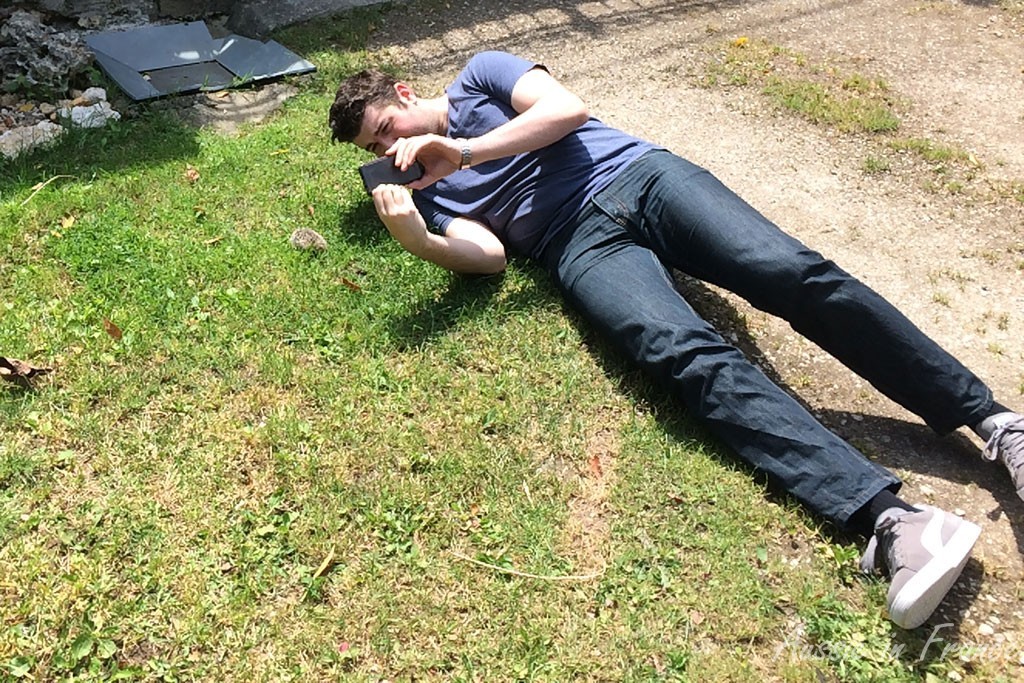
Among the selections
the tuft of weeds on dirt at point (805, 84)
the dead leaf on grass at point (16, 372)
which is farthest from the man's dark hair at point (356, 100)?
the tuft of weeds on dirt at point (805, 84)

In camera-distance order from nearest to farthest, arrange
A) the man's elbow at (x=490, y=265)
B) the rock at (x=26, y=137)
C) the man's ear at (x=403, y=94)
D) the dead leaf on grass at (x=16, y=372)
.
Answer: the dead leaf on grass at (x=16, y=372) → the man's elbow at (x=490, y=265) → the man's ear at (x=403, y=94) → the rock at (x=26, y=137)

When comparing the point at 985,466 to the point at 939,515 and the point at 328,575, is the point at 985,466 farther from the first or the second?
the point at 328,575

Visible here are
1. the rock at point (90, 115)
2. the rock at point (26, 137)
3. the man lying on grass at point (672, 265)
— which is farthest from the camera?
the rock at point (90, 115)

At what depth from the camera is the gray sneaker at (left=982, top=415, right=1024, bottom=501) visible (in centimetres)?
268

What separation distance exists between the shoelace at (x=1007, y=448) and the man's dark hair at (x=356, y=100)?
2458 mm

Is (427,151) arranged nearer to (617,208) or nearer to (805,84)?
(617,208)

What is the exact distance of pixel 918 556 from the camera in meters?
2.35

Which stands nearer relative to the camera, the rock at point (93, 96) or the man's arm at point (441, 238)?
the man's arm at point (441, 238)

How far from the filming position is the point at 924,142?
4727 millimetres

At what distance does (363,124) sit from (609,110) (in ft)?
6.57

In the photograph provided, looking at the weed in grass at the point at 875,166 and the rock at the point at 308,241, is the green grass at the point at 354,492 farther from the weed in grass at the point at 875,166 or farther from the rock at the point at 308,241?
the weed in grass at the point at 875,166

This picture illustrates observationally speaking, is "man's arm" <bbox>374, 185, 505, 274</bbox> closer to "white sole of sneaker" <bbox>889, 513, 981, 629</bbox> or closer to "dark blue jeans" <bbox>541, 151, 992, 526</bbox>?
"dark blue jeans" <bbox>541, 151, 992, 526</bbox>

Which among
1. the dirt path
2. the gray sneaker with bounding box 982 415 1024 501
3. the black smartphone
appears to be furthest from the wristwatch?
the gray sneaker with bounding box 982 415 1024 501

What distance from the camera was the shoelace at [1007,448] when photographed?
2.70 metres
